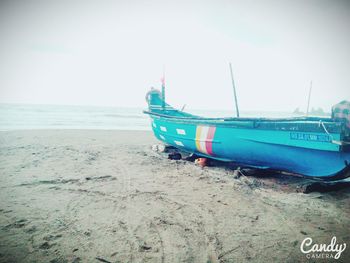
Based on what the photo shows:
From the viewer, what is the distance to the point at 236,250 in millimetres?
2684

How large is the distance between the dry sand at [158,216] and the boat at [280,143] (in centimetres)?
53

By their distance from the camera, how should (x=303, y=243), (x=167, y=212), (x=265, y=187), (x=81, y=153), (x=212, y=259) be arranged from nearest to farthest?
(x=212, y=259), (x=303, y=243), (x=167, y=212), (x=265, y=187), (x=81, y=153)

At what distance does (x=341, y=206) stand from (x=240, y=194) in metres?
1.80

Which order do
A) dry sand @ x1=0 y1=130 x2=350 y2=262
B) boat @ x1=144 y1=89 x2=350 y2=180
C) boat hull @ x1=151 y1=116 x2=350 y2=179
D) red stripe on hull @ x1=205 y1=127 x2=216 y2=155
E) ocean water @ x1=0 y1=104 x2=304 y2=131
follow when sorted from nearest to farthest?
dry sand @ x1=0 y1=130 x2=350 y2=262 → boat @ x1=144 y1=89 x2=350 y2=180 → boat hull @ x1=151 y1=116 x2=350 y2=179 → red stripe on hull @ x1=205 y1=127 x2=216 y2=155 → ocean water @ x1=0 y1=104 x2=304 y2=131

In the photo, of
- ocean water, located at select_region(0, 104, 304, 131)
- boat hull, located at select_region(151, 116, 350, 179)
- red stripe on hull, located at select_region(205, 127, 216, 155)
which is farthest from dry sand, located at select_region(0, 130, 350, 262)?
ocean water, located at select_region(0, 104, 304, 131)

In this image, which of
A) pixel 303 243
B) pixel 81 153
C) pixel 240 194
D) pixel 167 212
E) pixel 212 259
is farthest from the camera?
pixel 81 153

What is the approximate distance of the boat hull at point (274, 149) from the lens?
4297 millimetres

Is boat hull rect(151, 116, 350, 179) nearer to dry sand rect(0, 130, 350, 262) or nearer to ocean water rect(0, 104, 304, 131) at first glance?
dry sand rect(0, 130, 350, 262)

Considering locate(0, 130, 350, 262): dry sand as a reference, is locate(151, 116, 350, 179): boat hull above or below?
above

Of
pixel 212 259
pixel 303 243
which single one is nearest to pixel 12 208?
pixel 212 259

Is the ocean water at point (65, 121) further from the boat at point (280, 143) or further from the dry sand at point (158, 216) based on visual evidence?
the boat at point (280, 143)

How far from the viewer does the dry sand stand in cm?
265

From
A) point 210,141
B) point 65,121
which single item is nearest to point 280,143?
point 210,141

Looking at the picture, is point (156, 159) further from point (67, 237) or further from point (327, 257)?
point (327, 257)
